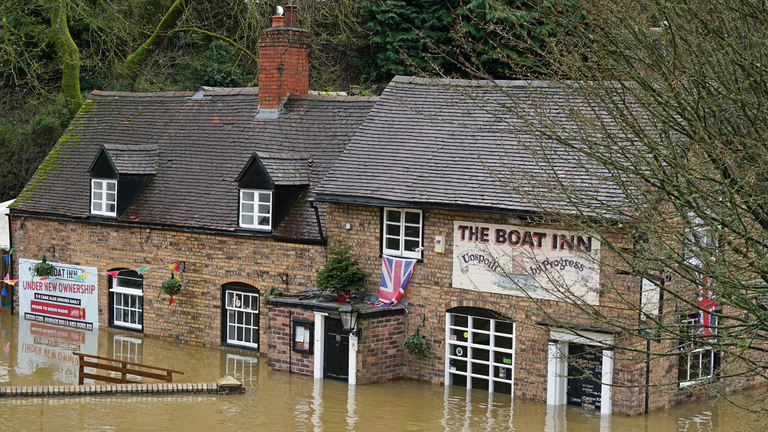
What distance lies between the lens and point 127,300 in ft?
83.0

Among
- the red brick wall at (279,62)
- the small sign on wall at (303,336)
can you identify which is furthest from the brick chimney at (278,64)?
the small sign on wall at (303,336)

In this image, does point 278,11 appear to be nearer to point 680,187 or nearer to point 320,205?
point 320,205

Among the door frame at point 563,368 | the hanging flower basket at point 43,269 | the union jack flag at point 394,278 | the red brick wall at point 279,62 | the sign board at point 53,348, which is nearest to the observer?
the door frame at point 563,368

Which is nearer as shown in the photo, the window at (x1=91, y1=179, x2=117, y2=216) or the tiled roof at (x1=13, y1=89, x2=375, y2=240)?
the tiled roof at (x1=13, y1=89, x2=375, y2=240)

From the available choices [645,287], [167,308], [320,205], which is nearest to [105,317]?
[167,308]

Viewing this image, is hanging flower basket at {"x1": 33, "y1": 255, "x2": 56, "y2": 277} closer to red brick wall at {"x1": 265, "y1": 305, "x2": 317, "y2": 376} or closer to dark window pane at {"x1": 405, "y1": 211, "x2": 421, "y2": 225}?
red brick wall at {"x1": 265, "y1": 305, "x2": 317, "y2": 376}

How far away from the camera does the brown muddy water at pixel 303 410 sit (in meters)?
17.1

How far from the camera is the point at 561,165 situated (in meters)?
19.1

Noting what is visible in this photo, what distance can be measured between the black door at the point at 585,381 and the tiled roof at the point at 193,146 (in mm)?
6330

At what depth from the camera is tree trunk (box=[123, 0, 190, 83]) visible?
33.3 meters

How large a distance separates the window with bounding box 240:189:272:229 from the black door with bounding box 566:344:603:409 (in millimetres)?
7645

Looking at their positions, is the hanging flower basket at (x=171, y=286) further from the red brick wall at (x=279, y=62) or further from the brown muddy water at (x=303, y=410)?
the red brick wall at (x=279, y=62)

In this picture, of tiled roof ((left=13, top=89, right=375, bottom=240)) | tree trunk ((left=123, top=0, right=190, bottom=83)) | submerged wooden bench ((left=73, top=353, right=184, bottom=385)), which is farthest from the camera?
tree trunk ((left=123, top=0, right=190, bottom=83))

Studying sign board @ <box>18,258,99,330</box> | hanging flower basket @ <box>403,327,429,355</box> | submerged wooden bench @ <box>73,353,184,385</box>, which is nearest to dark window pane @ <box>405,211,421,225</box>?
hanging flower basket @ <box>403,327,429,355</box>
